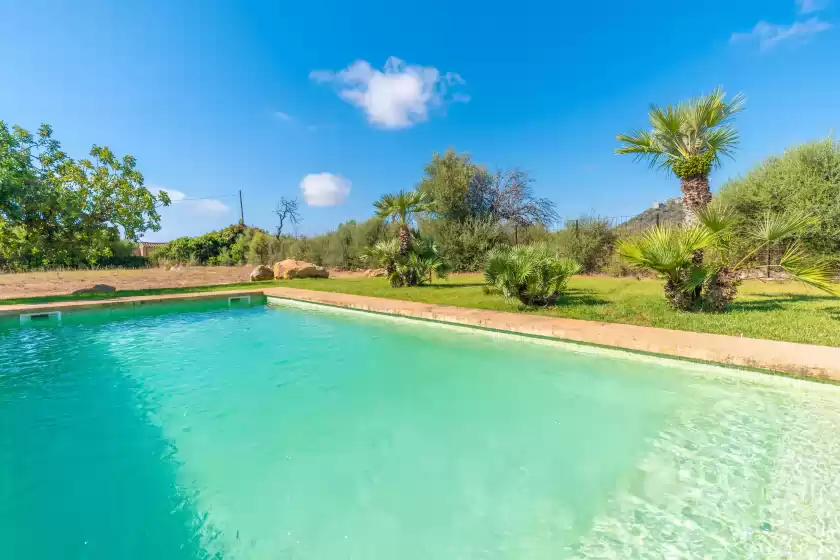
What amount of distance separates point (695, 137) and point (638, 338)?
13.3 feet

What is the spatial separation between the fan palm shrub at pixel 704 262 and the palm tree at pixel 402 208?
6.27m

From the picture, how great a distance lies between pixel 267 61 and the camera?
13.2 metres

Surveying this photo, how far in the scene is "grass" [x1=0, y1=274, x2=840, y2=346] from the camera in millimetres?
5164

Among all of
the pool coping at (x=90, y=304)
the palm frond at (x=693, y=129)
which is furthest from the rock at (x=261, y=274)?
the palm frond at (x=693, y=129)

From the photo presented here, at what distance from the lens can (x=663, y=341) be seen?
4.85 metres

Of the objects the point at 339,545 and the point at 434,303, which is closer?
the point at 339,545

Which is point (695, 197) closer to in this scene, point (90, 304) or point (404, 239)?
point (404, 239)

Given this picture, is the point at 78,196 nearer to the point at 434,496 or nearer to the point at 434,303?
the point at 434,303

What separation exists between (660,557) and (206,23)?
14.3 metres

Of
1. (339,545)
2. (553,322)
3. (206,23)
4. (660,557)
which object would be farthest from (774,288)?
(206,23)

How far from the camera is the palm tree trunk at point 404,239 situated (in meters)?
11.4

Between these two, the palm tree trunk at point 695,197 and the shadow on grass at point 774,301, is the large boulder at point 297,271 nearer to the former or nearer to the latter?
the palm tree trunk at point 695,197

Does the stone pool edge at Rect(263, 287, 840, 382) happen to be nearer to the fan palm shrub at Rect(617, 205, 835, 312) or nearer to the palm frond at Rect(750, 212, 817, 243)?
the fan palm shrub at Rect(617, 205, 835, 312)

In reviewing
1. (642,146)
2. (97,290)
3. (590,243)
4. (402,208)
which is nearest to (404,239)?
(402,208)
